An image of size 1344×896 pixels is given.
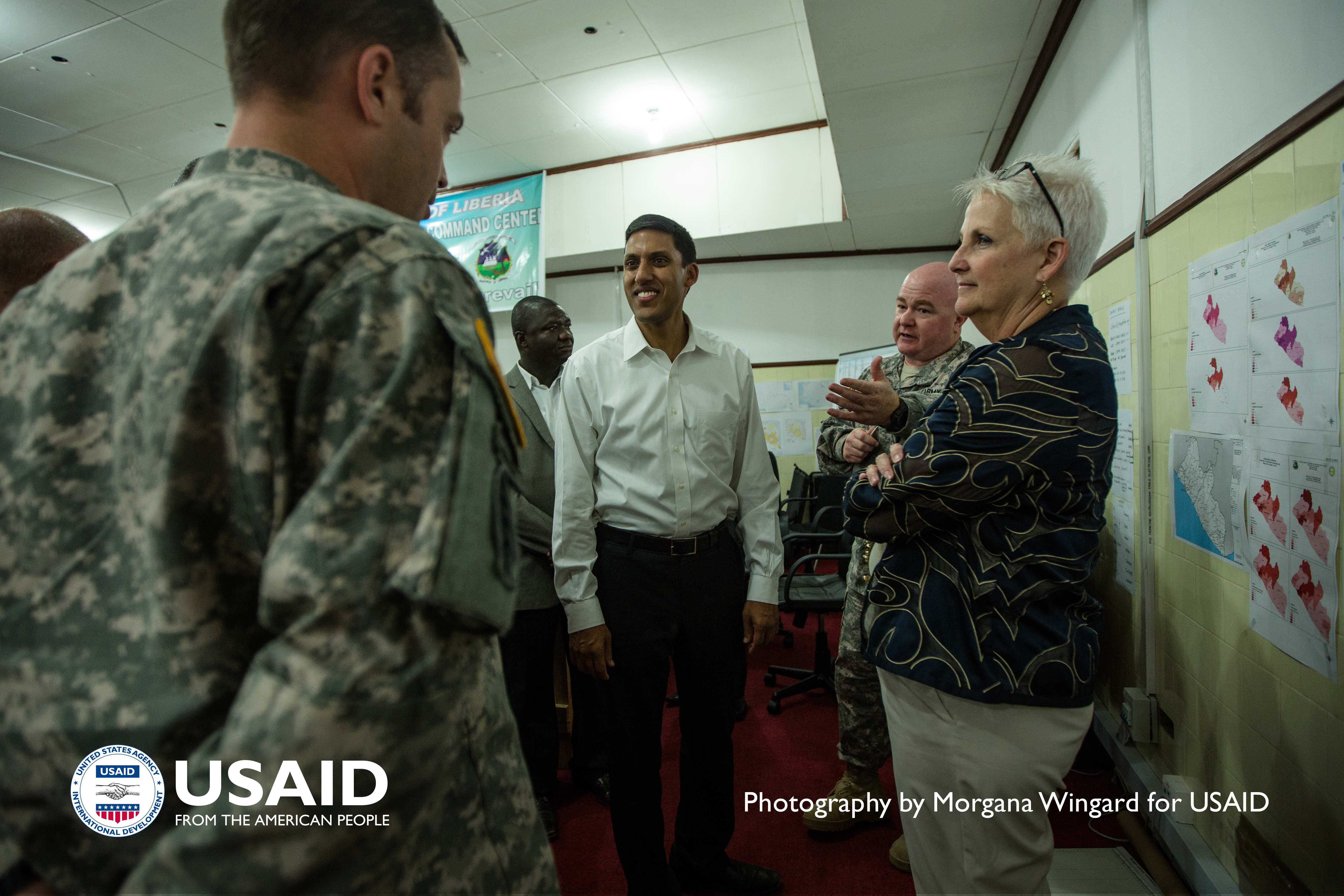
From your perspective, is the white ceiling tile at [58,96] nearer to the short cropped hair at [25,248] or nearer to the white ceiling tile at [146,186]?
the white ceiling tile at [146,186]

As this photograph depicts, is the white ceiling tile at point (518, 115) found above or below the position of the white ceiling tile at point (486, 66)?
Answer: above

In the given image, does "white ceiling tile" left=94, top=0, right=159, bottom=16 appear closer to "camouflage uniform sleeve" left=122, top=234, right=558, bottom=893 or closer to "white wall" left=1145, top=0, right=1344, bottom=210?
"camouflage uniform sleeve" left=122, top=234, right=558, bottom=893

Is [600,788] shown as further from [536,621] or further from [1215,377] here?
[1215,377]

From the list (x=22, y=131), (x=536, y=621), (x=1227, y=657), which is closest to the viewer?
(x=1227, y=657)

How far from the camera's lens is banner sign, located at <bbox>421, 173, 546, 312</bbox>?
4.91 m

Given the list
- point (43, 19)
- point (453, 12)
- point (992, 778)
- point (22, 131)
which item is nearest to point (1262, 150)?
point (992, 778)

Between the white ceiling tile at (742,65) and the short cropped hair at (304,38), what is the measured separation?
11.1 ft

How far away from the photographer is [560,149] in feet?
15.5

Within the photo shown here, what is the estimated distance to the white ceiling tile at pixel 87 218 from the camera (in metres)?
5.01

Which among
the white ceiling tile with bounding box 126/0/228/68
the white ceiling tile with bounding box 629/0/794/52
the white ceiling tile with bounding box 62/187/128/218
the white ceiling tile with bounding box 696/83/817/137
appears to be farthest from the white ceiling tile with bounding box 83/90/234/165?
the white ceiling tile with bounding box 696/83/817/137

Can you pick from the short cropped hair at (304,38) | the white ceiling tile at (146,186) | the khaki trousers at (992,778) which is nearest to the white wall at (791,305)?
the white ceiling tile at (146,186)

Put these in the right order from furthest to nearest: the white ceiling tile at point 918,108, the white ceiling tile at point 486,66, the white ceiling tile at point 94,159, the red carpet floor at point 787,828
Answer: the white ceiling tile at point 94,159, the white ceiling tile at point 486,66, the white ceiling tile at point 918,108, the red carpet floor at point 787,828

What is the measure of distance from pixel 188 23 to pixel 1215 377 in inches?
171

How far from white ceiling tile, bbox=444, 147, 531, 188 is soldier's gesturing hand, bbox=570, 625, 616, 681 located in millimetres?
4123
